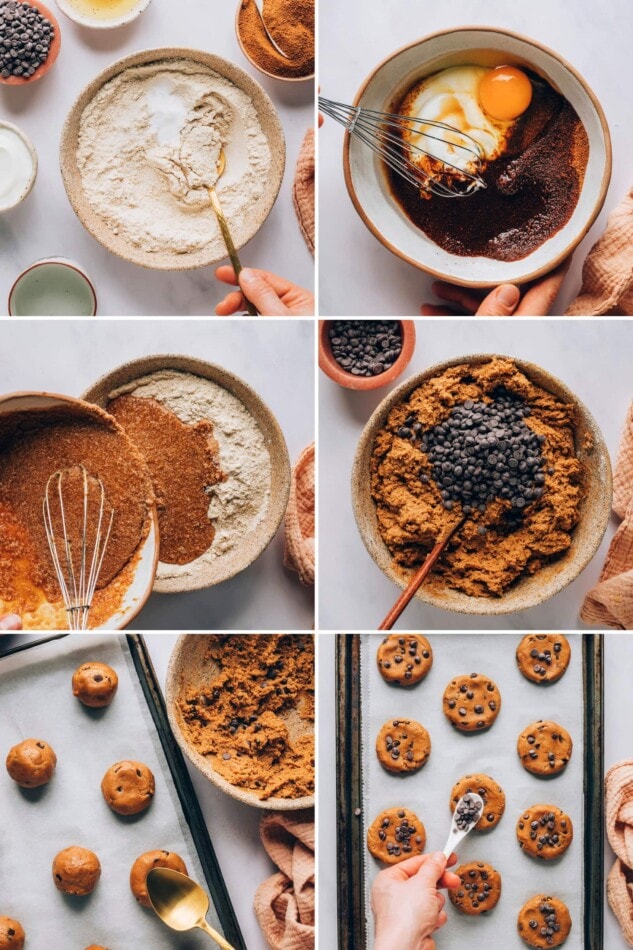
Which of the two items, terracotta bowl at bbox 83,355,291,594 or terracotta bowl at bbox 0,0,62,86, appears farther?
terracotta bowl at bbox 0,0,62,86

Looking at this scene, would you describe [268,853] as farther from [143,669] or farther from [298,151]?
[298,151]

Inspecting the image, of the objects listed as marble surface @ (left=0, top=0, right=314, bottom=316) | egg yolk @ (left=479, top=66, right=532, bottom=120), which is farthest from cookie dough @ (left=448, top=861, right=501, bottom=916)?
egg yolk @ (left=479, top=66, right=532, bottom=120)

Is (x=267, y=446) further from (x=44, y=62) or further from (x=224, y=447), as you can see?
(x=44, y=62)

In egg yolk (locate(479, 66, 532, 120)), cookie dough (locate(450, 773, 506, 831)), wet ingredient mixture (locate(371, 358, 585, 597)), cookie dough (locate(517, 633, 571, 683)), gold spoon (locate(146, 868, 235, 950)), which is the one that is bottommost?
gold spoon (locate(146, 868, 235, 950))

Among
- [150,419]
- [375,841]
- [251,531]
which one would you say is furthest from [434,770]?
[150,419]

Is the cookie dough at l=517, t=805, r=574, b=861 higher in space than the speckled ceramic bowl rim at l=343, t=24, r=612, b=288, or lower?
lower

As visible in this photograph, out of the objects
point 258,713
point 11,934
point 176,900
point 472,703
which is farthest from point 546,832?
point 11,934

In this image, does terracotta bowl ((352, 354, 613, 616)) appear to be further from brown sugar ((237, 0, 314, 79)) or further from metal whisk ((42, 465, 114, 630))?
brown sugar ((237, 0, 314, 79))

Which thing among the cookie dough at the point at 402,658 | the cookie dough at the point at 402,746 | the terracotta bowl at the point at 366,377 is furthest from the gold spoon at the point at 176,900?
the terracotta bowl at the point at 366,377
